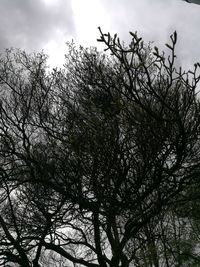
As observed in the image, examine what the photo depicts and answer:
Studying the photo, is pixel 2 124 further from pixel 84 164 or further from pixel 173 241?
pixel 173 241

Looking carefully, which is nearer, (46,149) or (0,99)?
(46,149)

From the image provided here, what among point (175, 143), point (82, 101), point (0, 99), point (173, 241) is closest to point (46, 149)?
point (82, 101)

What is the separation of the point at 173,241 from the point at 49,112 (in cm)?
677

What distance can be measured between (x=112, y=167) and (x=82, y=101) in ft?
12.2

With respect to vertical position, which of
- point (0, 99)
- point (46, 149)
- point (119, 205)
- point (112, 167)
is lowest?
point (119, 205)

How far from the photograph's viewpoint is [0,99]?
34.9 feet

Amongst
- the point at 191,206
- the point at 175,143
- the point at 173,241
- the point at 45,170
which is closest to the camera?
the point at 175,143

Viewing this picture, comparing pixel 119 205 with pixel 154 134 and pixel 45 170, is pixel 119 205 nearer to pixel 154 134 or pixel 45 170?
pixel 154 134

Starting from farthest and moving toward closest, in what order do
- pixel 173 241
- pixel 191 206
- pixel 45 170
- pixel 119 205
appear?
pixel 173 241 → pixel 191 206 → pixel 45 170 → pixel 119 205

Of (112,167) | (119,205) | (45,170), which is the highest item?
(45,170)

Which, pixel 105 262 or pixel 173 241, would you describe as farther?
pixel 173 241

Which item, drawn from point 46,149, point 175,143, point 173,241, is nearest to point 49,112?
point 46,149

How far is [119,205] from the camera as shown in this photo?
5.98 meters

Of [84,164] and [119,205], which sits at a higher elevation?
[84,164]
